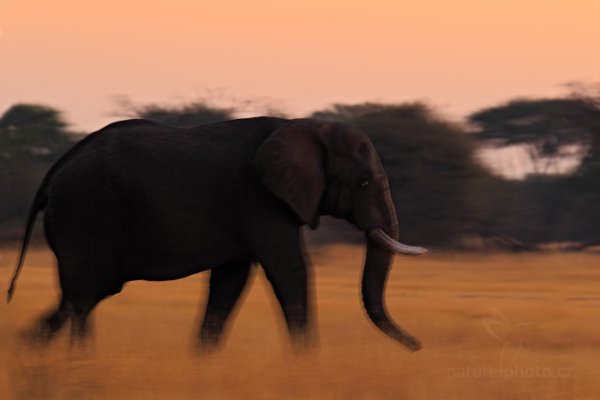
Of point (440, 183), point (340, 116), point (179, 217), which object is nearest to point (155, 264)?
point (179, 217)

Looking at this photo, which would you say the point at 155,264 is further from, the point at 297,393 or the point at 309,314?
the point at 297,393

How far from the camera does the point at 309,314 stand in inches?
326

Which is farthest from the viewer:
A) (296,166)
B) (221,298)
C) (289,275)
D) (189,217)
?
(221,298)

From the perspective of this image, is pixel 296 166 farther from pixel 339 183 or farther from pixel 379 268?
pixel 379 268

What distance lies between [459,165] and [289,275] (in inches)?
654

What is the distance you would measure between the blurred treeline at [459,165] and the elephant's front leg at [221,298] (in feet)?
47.0

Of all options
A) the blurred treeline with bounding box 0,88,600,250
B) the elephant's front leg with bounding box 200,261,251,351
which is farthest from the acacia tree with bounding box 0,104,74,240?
the elephant's front leg with bounding box 200,261,251,351

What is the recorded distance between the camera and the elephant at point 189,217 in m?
8.33

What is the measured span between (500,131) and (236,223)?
68.7 feet

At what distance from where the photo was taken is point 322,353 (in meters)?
8.01

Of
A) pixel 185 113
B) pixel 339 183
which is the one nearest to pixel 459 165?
pixel 185 113

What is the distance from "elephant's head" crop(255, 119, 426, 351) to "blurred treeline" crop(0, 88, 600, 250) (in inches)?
566

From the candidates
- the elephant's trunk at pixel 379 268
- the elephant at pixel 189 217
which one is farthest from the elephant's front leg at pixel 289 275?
the elephant's trunk at pixel 379 268

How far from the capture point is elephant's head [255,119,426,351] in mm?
8398
